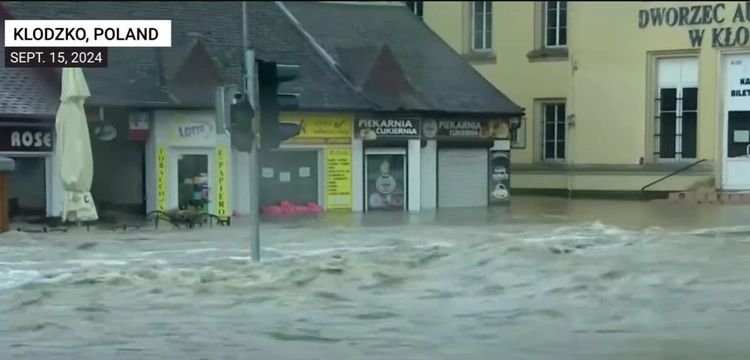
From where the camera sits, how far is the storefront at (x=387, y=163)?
31.2 m

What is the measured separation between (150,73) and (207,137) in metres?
2.21

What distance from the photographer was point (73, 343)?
11.1 metres

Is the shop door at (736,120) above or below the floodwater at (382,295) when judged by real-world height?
above

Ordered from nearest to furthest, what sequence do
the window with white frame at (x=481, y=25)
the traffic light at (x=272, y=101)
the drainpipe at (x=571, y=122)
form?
the traffic light at (x=272, y=101)
the drainpipe at (x=571, y=122)
the window with white frame at (x=481, y=25)

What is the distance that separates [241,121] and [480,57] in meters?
24.5

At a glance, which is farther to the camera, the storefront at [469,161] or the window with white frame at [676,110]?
the window with white frame at [676,110]

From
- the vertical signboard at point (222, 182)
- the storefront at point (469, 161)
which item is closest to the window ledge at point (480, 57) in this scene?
the storefront at point (469, 161)

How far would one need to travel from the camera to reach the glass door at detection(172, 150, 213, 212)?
28.4 meters

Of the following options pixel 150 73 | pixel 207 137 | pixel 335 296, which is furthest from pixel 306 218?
pixel 335 296

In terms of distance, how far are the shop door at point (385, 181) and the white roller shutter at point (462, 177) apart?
5.33 feet

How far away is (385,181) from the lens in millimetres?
31469

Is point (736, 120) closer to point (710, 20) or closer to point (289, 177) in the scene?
point (710, 20)

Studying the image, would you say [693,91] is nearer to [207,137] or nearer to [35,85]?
[207,137]

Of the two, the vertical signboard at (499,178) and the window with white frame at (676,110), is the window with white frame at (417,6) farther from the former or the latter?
the window with white frame at (676,110)
